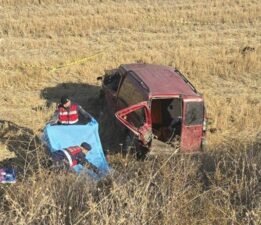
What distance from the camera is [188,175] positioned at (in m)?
7.01

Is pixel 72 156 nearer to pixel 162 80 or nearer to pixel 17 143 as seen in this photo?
pixel 17 143

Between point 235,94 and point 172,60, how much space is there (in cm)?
313

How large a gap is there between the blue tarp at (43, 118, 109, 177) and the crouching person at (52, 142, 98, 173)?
146 millimetres

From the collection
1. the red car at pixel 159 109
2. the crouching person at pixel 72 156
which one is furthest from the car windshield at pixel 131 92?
the crouching person at pixel 72 156

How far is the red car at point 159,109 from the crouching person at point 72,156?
96cm

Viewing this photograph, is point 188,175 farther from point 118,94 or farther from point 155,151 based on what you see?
point 118,94

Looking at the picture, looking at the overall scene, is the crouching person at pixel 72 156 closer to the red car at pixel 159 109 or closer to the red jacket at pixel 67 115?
the red jacket at pixel 67 115

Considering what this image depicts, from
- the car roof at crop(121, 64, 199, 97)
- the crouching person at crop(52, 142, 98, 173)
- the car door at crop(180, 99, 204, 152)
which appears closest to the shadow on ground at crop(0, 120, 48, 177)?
the crouching person at crop(52, 142, 98, 173)

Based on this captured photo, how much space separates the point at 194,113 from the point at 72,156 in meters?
2.61

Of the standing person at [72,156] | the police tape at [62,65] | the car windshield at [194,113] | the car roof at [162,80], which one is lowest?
the standing person at [72,156]

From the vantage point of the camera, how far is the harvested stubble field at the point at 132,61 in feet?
18.2

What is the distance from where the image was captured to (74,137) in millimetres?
10641

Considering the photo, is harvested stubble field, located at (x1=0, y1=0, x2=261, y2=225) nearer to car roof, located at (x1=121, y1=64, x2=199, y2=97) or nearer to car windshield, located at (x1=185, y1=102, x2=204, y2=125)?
car windshield, located at (x1=185, y1=102, x2=204, y2=125)

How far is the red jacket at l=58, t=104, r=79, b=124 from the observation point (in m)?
10.7
